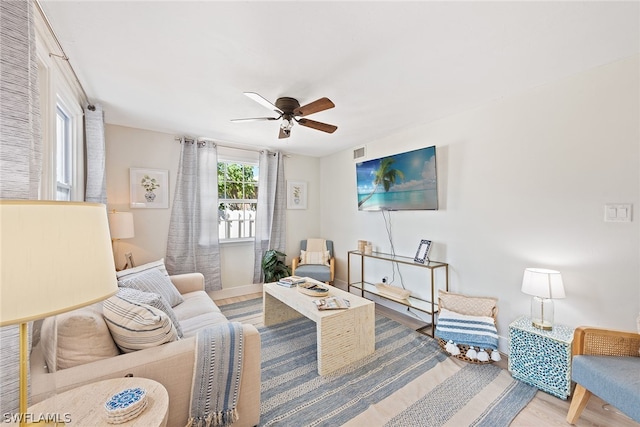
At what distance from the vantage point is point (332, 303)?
2.24 metres

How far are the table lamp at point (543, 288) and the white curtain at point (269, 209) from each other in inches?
127

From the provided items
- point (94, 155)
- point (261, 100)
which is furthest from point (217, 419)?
point (94, 155)

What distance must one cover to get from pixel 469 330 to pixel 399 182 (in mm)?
1716

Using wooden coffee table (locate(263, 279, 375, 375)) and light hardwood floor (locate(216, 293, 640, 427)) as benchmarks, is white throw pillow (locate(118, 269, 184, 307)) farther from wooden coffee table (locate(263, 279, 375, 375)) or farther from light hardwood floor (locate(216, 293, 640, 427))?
light hardwood floor (locate(216, 293, 640, 427))

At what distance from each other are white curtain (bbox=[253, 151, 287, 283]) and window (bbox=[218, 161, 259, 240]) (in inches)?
6.0

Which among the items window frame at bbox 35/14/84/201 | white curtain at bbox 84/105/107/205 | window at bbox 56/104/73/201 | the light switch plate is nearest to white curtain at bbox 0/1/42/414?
window frame at bbox 35/14/84/201

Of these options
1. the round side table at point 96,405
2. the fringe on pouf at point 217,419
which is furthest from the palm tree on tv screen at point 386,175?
the round side table at point 96,405

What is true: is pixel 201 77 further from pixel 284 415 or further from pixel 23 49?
pixel 284 415

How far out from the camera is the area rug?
5.41 feet

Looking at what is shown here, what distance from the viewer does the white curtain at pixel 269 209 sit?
13.5 ft

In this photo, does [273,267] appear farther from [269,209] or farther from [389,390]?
[389,390]

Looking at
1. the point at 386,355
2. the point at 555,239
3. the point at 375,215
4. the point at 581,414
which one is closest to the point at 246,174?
the point at 375,215

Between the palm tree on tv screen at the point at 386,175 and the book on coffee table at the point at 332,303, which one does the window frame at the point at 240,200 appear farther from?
the book on coffee table at the point at 332,303

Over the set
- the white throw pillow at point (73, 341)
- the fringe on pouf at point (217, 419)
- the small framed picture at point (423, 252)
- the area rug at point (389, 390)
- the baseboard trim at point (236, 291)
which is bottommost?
the area rug at point (389, 390)
